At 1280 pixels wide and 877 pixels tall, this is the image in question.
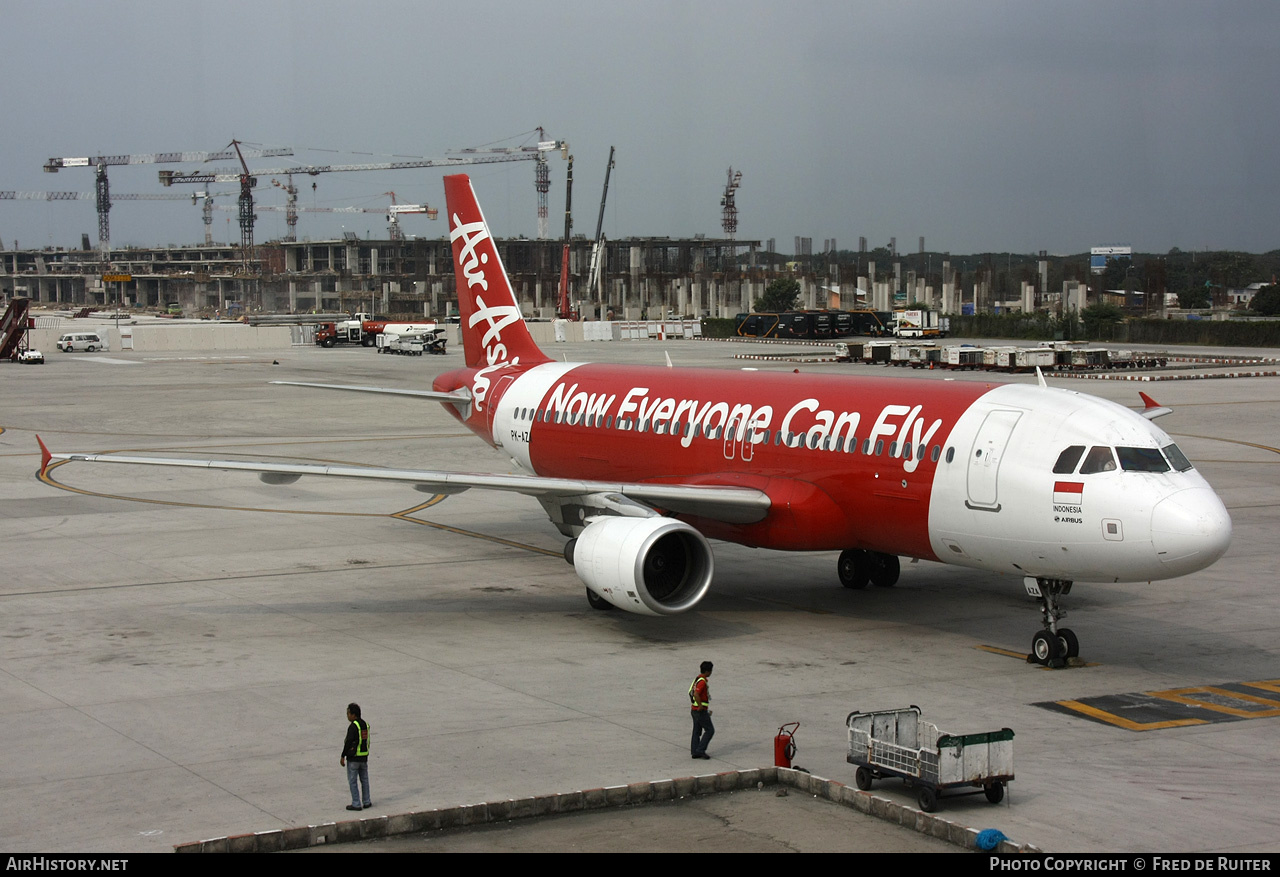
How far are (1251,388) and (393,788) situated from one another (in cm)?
7399

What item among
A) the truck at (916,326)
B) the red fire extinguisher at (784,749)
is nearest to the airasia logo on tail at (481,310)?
the red fire extinguisher at (784,749)

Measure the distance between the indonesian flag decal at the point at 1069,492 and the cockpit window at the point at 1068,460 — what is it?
24 centimetres

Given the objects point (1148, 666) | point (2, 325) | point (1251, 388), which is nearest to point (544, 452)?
point (1148, 666)

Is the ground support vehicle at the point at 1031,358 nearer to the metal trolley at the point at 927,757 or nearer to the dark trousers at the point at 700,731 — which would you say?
the dark trousers at the point at 700,731

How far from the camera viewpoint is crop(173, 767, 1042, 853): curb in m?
14.1

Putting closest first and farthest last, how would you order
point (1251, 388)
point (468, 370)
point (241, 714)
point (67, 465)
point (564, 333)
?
point (241, 714)
point (468, 370)
point (67, 465)
point (1251, 388)
point (564, 333)

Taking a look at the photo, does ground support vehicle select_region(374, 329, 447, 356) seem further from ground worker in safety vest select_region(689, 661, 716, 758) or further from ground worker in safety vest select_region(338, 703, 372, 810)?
ground worker in safety vest select_region(338, 703, 372, 810)

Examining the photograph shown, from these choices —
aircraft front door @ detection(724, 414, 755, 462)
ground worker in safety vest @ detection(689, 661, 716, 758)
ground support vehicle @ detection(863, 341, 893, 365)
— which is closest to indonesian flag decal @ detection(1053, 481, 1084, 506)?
aircraft front door @ detection(724, 414, 755, 462)

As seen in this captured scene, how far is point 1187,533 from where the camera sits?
2066 cm

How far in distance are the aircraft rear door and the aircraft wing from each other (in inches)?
177

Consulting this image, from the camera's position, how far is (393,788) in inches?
Answer: 642

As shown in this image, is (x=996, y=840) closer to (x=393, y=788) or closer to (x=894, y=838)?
(x=894, y=838)

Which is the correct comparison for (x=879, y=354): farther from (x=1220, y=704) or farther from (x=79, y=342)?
(x=1220, y=704)

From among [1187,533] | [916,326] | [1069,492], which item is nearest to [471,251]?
[1069,492]
